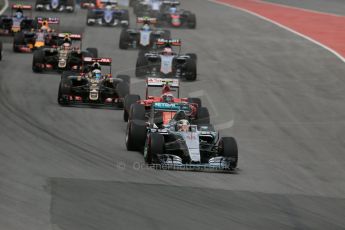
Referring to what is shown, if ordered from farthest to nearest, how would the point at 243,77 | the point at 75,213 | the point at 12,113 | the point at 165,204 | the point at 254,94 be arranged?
the point at 243,77, the point at 254,94, the point at 12,113, the point at 165,204, the point at 75,213

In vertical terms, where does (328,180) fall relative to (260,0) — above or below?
above

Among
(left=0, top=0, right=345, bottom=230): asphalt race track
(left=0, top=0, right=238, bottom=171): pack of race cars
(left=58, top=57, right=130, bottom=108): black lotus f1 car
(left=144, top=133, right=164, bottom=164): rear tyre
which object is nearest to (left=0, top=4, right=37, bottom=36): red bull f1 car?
(left=0, top=0, right=238, bottom=171): pack of race cars

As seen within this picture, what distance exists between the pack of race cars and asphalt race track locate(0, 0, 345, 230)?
19.6 inches

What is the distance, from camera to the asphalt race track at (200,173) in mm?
20031

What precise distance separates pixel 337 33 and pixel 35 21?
15562 mm

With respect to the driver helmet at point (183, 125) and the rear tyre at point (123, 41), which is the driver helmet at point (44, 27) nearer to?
the rear tyre at point (123, 41)

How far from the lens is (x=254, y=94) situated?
118 ft

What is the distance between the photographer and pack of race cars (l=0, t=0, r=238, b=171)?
2459 cm

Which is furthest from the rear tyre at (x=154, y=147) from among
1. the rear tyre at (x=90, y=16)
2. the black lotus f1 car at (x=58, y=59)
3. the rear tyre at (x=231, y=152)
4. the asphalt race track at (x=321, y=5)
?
the asphalt race track at (x=321, y=5)

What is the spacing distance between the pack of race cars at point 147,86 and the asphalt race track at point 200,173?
50 cm

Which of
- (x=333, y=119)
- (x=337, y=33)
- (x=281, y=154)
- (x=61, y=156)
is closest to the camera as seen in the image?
(x=61, y=156)

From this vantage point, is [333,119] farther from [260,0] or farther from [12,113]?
[260,0]

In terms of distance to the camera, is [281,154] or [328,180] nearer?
[328,180]

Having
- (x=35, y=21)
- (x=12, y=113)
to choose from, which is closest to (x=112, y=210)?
(x=12, y=113)
